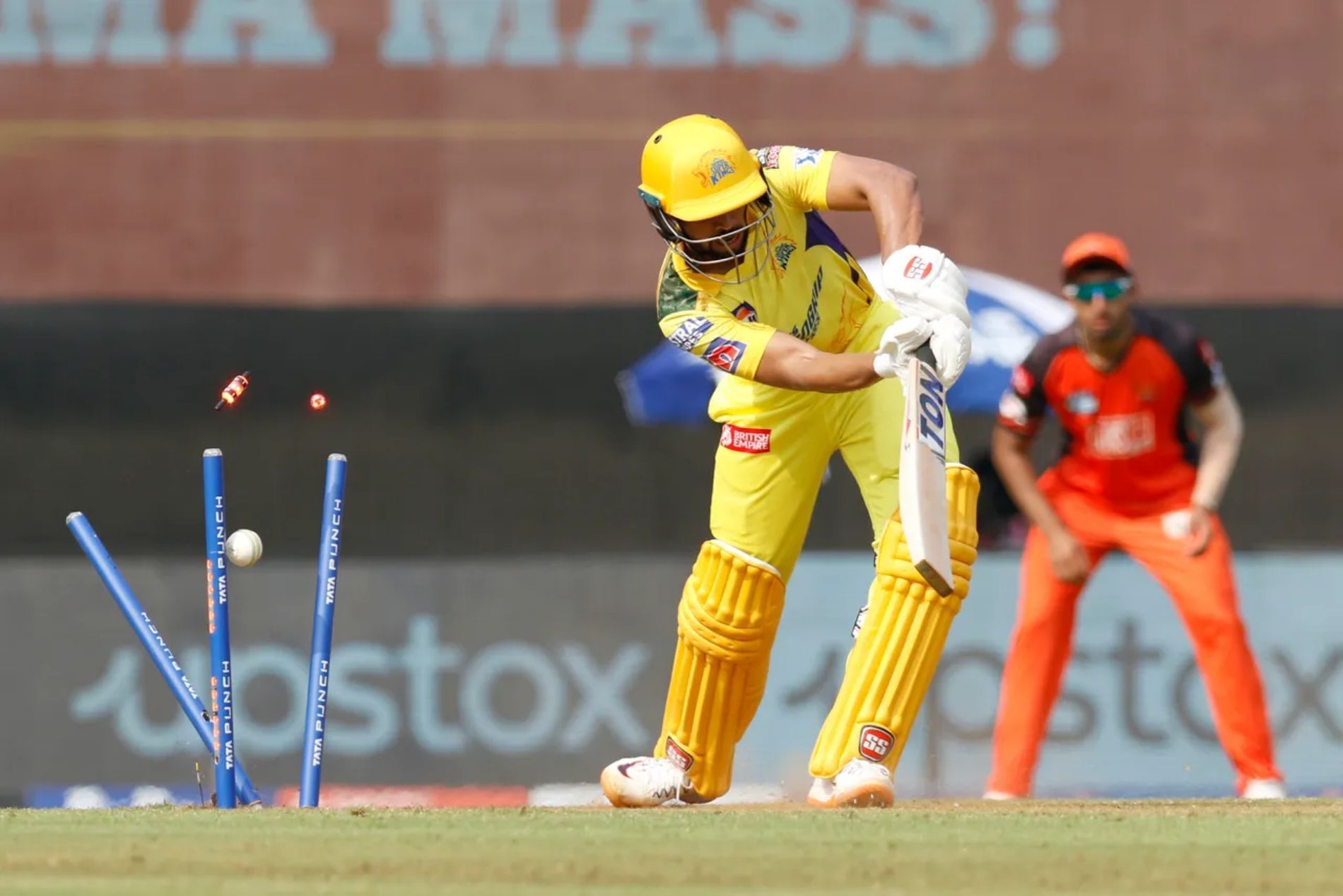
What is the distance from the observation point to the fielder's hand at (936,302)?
4.86m

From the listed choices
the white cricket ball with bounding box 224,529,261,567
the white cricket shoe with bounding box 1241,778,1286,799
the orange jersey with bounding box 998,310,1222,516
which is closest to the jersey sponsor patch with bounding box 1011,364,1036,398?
the orange jersey with bounding box 998,310,1222,516

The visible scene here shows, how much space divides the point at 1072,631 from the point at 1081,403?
69cm

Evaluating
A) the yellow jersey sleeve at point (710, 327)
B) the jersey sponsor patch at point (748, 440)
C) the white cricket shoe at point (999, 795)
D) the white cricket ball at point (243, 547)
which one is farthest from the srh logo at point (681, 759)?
the white cricket shoe at point (999, 795)

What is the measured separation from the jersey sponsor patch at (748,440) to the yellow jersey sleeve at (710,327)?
0.27 meters

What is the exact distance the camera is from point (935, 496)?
5023 mm

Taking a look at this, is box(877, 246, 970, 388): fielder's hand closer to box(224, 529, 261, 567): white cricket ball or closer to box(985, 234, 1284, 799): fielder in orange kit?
box(224, 529, 261, 567): white cricket ball

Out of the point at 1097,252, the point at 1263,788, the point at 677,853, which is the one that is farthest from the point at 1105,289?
the point at 677,853

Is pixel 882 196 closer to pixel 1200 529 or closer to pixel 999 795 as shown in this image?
pixel 1200 529

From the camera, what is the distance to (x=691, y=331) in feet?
17.1

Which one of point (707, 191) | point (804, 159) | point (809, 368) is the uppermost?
point (804, 159)

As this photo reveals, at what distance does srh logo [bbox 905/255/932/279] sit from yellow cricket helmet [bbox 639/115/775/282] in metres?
0.42

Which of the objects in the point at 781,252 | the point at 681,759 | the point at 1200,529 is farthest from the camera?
the point at 1200,529

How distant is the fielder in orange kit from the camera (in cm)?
672

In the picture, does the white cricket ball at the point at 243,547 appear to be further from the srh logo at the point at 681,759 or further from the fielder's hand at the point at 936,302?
the fielder's hand at the point at 936,302
